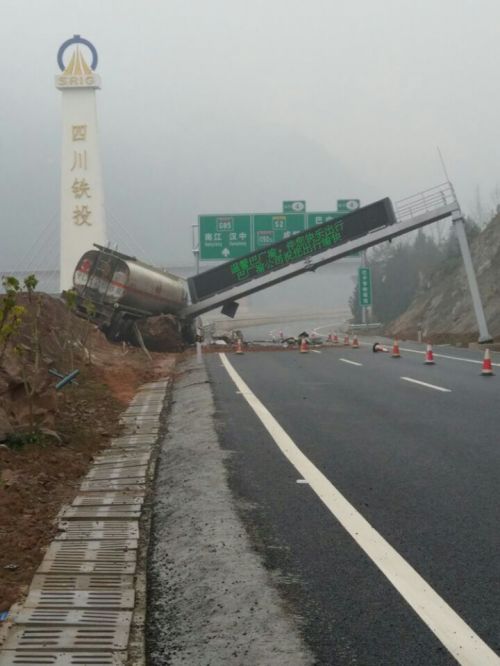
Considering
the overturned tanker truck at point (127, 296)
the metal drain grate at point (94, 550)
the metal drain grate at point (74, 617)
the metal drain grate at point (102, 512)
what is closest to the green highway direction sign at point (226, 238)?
the overturned tanker truck at point (127, 296)

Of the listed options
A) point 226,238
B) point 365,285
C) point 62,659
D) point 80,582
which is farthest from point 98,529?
point 365,285

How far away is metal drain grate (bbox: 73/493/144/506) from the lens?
6.62 metres

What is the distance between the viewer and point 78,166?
4062 cm

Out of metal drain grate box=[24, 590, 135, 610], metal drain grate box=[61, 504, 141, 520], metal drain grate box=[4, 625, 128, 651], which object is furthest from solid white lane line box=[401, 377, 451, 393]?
metal drain grate box=[4, 625, 128, 651]

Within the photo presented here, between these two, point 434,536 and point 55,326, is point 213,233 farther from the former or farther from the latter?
point 434,536

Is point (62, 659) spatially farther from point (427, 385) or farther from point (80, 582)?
point (427, 385)

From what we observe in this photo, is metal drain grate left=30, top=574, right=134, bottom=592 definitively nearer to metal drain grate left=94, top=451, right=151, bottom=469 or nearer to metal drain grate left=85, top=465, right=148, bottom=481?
metal drain grate left=85, top=465, right=148, bottom=481

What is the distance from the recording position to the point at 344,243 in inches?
1308

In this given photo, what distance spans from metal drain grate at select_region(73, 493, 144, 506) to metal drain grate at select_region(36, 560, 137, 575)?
1533mm

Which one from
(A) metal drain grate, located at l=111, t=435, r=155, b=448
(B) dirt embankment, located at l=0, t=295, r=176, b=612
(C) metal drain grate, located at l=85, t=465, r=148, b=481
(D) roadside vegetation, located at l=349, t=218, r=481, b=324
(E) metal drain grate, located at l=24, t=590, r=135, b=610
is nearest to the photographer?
(E) metal drain grate, located at l=24, t=590, r=135, b=610

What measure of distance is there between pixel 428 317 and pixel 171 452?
165ft

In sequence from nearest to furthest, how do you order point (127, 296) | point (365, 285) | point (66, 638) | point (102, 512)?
point (66, 638), point (102, 512), point (127, 296), point (365, 285)

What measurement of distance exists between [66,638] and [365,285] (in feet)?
181

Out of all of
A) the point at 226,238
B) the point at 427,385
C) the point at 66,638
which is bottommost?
the point at 66,638
